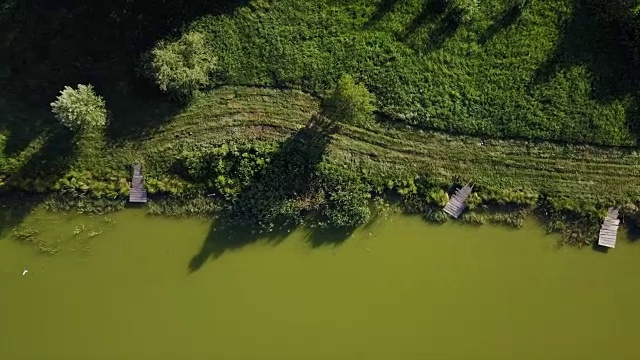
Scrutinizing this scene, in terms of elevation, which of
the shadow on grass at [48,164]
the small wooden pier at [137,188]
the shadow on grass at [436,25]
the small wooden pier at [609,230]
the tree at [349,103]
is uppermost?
the shadow on grass at [436,25]

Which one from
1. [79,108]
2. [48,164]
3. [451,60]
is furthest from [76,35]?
[451,60]

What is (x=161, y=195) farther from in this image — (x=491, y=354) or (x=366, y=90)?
(x=491, y=354)

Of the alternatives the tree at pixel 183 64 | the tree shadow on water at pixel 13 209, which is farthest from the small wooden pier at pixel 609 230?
the tree shadow on water at pixel 13 209

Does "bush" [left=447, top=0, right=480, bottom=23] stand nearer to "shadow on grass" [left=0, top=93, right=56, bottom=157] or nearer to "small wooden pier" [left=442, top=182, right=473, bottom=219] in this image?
"small wooden pier" [left=442, top=182, right=473, bottom=219]

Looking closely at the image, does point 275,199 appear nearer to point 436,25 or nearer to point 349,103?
point 349,103

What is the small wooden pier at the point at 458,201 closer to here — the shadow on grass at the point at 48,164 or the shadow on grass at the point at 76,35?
the shadow on grass at the point at 76,35

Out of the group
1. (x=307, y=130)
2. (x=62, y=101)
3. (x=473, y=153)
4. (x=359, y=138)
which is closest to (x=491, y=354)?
(x=473, y=153)
